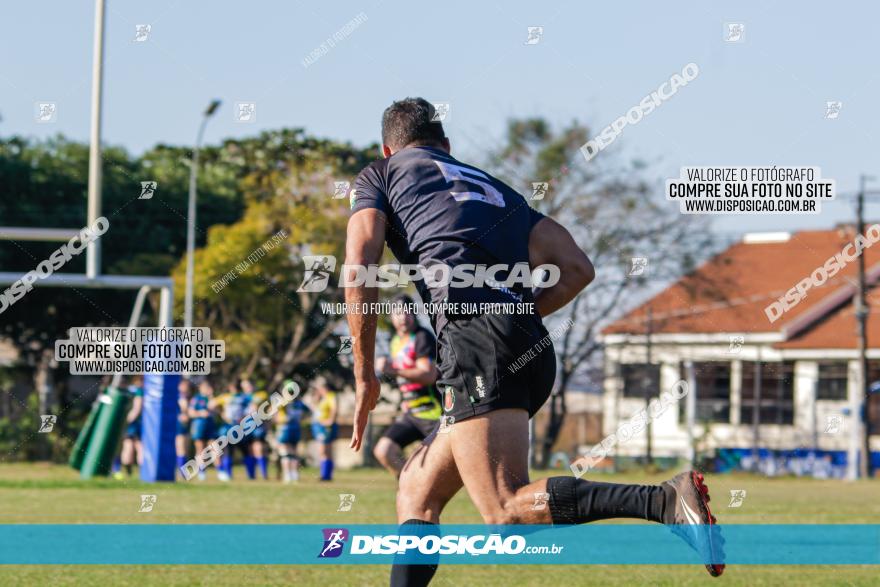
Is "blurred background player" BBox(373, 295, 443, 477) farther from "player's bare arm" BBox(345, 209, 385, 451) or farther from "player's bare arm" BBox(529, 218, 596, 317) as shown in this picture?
"player's bare arm" BBox(345, 209, 385, 451)

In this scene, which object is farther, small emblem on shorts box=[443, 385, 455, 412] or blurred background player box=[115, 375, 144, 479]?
blurred background player box=[115, 375, 144, 479]

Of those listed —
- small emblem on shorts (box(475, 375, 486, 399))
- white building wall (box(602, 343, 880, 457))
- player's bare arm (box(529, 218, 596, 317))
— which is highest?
player's bare arm (box(529, 218, 596, 317))

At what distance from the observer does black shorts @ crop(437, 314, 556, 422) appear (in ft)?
16.0

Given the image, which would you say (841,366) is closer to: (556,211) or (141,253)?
(556,211)

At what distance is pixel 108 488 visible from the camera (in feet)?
56.2

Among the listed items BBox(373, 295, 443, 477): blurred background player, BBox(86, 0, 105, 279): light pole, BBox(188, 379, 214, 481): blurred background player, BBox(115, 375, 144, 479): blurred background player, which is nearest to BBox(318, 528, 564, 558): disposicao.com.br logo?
BBox(373, 295, 443, 477): blurred background player

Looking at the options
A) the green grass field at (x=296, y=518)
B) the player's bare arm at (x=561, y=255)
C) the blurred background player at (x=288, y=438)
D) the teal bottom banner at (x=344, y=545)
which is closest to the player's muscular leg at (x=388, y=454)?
the green grass field at (x=296, y=518)

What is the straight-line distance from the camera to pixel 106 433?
19.9 m

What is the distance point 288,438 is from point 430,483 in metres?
19.3

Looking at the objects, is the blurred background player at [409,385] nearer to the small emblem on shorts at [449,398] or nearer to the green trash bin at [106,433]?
the small emblem on shorts at [449,398]

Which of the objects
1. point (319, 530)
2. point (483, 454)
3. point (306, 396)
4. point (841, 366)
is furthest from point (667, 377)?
point (483, 454)

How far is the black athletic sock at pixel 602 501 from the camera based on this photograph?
4.72 m

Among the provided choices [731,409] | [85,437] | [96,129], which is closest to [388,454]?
[96,129]

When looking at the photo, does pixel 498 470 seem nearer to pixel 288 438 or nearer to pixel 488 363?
pixel 488 363
